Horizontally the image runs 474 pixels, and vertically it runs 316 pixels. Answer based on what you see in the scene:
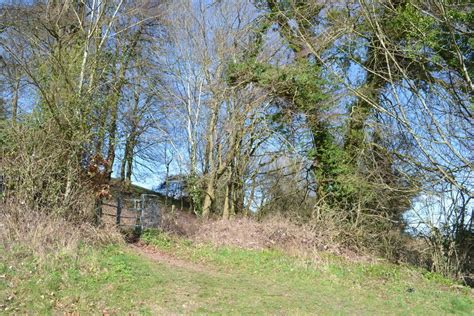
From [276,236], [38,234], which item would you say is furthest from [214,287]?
[276,236]

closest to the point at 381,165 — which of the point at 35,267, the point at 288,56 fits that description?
the point at 288,56

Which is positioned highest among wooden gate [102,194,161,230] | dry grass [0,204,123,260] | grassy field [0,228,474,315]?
wooden gate [102,194,161,230]

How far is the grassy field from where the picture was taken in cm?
659

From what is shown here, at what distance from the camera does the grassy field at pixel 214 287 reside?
6586mm

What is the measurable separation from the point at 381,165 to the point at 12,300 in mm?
11715

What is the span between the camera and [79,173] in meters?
11.8

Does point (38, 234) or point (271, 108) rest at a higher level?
point (271, 108)

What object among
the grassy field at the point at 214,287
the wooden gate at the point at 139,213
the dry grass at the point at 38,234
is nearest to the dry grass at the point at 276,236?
the wooden gate at the point at 139,213

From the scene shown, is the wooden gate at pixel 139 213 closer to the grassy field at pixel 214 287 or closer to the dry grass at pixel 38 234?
the grassy field at pixel 214 287

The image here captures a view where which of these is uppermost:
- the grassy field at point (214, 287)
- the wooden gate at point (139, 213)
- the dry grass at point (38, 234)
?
the wooden gate at point (139, 213)

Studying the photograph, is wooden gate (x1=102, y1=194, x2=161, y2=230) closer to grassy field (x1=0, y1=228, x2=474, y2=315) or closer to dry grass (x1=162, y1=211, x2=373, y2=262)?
dry grass (x1=162, y1=211, x2=373, y2=262)

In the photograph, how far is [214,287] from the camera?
8391 millimetres

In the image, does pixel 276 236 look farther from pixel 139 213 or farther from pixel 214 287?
pixel 214 287

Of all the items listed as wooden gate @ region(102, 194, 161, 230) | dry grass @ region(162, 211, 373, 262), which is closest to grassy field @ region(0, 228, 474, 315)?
dry grass @ region(162, 211, 373, 262)
